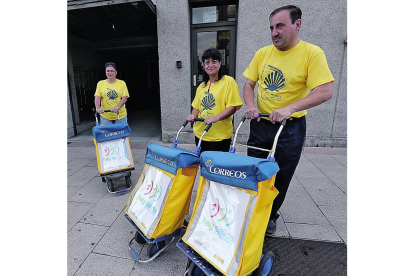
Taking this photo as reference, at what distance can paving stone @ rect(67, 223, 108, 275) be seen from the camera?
1.83m

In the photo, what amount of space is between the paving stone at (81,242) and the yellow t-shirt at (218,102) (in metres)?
1.53

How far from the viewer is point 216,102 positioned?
2164 mm

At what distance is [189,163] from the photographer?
1.68 m

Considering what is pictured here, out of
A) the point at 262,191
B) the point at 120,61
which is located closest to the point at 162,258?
the point at 262,191

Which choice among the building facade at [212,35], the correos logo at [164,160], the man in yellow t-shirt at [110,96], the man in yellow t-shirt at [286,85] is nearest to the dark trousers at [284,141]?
the man in yellow t-shirt at [286,85]

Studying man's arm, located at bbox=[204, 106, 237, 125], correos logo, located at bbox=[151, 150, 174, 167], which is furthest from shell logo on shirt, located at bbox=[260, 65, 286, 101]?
correos logo, located at bbox=[151, 150, 174, 167]

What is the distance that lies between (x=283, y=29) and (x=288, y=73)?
1.12ft

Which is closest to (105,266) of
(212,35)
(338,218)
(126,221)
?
(126,221)

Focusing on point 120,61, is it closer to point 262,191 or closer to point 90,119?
point 90,119

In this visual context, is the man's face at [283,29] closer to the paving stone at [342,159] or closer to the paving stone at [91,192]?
the paving stone at [91,192]

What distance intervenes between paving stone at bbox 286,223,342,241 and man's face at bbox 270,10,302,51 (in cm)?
189

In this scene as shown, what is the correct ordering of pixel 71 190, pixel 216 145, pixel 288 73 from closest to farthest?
pixel 288 73, pixel 216 145, pixel 71 190

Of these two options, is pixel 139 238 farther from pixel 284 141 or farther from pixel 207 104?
pixel 284 141

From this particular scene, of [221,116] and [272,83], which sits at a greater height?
[272,83]
